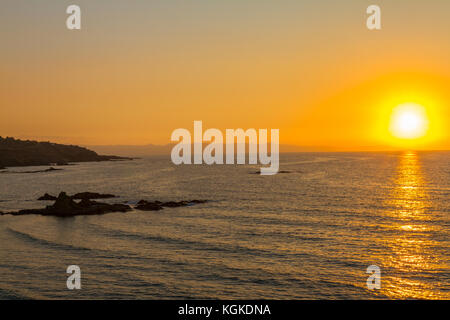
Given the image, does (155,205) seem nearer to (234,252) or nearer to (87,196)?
(87,196)

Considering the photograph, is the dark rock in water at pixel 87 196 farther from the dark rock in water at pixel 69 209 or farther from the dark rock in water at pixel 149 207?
the dark rock in water at pixel 149 207

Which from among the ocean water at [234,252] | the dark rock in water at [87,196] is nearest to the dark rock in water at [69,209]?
the ocean water at [234,252]

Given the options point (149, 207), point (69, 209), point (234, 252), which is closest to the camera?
point (234, 252)

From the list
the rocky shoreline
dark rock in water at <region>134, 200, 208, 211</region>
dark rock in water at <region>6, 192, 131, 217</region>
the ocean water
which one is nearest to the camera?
the ocean water

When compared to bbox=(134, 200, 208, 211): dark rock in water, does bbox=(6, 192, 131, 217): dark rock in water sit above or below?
above

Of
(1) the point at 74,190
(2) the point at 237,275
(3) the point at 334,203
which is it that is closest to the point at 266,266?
(2) the point at 237,275

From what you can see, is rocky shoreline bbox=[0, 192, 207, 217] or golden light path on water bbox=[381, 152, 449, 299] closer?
golden light path on water bbox=[381, 152, 449, 299]

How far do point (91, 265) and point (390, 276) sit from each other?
Answer: 25518 mm

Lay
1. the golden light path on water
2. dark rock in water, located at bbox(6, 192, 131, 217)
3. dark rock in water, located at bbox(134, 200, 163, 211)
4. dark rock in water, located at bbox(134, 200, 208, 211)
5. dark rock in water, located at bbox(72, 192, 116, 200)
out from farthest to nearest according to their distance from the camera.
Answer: dark rock in water, located at bbox(72, 192, 116, 200), dark rock in water, located at bbox(134, 200, 208, 211), dark rock in water, located at bbox(134, 200, 163, 211), dark rock in water, located at bbox(6, 192, 131, 217), the golden light path on water

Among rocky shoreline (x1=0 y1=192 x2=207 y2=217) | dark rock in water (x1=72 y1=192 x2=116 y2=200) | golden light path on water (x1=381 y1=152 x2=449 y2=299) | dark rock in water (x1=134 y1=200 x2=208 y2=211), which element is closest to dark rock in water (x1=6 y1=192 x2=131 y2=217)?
rocky shoreline (x1=0 y1=192 x2=207 y2=217)

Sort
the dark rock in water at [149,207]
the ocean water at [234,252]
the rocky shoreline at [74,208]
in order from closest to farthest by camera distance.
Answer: the ocean water at [234,252] < the rocky shoreline at [74,208] < the dark rock in water at [149,207]

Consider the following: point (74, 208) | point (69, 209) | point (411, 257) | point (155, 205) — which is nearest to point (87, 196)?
point (74, 208)

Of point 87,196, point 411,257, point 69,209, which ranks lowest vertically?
point 411,257

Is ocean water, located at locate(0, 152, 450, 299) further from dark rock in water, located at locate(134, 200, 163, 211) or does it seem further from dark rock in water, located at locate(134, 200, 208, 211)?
dark rock in water, located at locate(134, 200, 208, 211)
